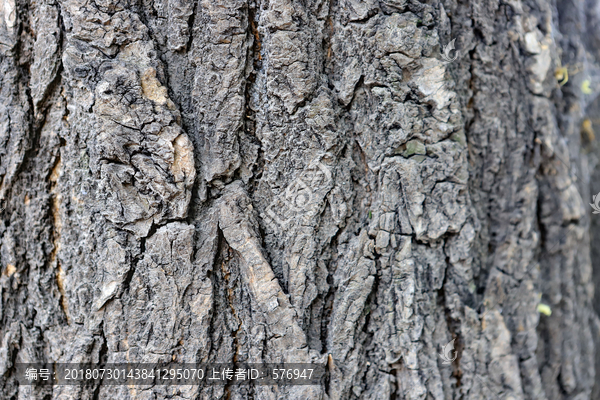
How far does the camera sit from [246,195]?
110cm

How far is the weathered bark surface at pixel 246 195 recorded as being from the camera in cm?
106

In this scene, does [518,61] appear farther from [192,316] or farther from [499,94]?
[192,316]

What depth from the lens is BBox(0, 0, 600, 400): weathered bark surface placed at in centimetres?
106

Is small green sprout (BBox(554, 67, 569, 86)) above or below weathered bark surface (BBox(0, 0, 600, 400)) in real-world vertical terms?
above

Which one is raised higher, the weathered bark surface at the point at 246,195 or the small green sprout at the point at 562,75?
the small green sprout at the point at 562,75

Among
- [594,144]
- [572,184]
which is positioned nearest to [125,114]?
[572,184]

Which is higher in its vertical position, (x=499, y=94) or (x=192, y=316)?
(x=499, y=94)

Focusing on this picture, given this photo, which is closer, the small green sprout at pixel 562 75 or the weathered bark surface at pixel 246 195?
the weathered bark surface at pixel 246 195

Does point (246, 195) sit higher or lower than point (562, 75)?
lower

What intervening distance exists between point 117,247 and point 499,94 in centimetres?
136

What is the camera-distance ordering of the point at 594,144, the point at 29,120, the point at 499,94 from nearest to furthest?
the point at 29,120 < the point at 499,94 < the point at 594,144

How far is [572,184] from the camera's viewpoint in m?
1.34

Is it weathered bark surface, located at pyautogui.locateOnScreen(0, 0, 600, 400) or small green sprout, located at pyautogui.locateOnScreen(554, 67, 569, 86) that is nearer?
weathered bark surface, located at pyautogui.locateOnScreen(0, 0, 600, 400)

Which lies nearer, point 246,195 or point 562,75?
point 246,195
